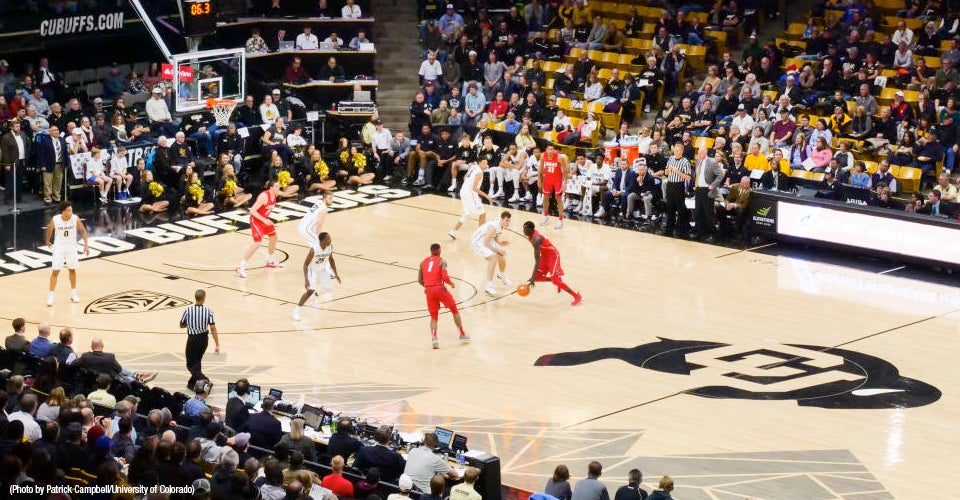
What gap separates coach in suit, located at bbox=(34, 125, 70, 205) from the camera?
96.3 feet

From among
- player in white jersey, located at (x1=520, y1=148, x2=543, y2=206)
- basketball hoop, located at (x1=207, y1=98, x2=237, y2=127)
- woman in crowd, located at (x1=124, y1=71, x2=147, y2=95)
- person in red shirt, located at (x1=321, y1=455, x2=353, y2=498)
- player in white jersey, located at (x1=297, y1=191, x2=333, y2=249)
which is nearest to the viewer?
person in red shirt, located at (x1=321, y1=455, x2=353, y2=498)

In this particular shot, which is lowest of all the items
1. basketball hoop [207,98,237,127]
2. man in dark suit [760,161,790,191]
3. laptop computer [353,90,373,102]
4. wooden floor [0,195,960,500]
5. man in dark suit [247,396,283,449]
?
wooden floor [0,195,960,500]

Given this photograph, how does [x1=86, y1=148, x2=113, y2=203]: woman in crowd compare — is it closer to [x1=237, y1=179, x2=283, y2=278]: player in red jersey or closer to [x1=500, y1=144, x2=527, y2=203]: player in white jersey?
[x1=237, y1=179, x2=283, y2=278]: player in red jersey

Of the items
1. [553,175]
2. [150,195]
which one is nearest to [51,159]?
[150,195]

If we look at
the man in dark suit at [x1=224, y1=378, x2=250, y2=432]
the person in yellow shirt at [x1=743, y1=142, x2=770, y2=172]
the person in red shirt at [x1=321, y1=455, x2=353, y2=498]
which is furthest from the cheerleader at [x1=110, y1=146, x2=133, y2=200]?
the person in red shirt at [x1=321, y1=455, x2=353, y2=498]

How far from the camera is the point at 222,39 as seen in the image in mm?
36656

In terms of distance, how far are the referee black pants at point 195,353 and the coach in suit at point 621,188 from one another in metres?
12.5

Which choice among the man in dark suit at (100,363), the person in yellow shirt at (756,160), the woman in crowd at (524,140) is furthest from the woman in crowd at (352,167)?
the man in dark suit at (100,363)

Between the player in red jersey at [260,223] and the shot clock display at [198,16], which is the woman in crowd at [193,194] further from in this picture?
the player in red jersey at [260,223]

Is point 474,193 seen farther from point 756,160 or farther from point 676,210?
point 756,160

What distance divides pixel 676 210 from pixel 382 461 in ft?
51.2

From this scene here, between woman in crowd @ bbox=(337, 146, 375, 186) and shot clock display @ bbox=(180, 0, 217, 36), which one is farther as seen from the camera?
woman in crowd @ bbox=(337, 146, 375, 186)

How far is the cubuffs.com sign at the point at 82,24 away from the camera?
32906mm

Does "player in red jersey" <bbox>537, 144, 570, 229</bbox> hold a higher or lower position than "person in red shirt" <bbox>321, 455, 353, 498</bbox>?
higher
